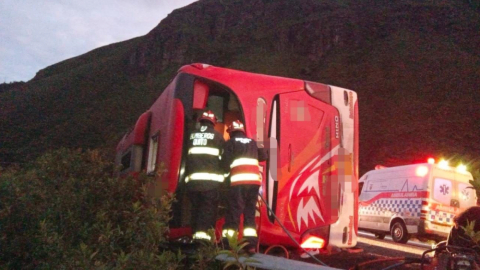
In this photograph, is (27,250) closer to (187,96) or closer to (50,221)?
(50,221)

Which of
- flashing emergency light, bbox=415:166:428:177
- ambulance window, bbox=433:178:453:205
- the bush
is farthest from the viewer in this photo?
flashing emergency light, bbox=415:166:428:177

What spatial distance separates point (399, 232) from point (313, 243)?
8494mm

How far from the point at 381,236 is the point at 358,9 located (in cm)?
5556

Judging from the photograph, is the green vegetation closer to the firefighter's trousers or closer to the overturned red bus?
the firefighter's trousers

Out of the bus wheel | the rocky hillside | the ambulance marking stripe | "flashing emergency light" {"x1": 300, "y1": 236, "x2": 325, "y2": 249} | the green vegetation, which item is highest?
the rocky hillside

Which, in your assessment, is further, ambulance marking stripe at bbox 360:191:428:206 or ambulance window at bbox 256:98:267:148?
ambulance marking stripe at bbox 360:191:428:206

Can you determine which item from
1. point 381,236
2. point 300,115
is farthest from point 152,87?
point 300,115

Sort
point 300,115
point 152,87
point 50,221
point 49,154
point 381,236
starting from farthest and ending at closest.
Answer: point 152,87
point 381,236
point 300,115
point 49,154
point 50,221

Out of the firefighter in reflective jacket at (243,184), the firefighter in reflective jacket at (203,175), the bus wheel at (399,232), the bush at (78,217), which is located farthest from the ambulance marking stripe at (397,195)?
the bush at (78,217)

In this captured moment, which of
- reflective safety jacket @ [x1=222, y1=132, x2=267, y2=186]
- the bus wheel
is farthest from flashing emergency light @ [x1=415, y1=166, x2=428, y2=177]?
reflective safety jacket @ [x1=222, y1=132, x2=267, y2=186]

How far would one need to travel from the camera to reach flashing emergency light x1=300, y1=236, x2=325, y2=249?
507 cm

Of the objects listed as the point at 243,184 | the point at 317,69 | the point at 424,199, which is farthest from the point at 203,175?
the point at 317,69

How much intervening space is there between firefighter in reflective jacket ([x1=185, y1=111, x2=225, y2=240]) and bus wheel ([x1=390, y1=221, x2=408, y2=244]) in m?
9.09

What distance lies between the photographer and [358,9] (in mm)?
65000
